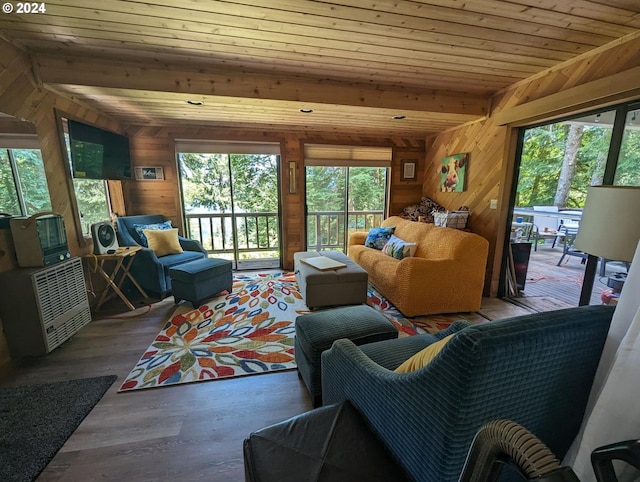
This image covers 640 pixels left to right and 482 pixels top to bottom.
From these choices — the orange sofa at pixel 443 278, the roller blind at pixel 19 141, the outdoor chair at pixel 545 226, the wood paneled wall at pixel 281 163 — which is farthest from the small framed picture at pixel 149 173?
the outdoor chair at pixel 545 226

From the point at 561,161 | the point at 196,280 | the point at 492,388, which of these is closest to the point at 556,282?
the point at 561,161

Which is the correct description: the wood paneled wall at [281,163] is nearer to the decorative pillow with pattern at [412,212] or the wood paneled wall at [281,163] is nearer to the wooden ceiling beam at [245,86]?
the decorative pillow with pattern at [412,212]

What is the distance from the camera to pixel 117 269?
2818mm

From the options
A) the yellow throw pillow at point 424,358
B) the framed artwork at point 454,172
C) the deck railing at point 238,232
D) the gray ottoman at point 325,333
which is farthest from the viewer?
the deck railing at point 238,232

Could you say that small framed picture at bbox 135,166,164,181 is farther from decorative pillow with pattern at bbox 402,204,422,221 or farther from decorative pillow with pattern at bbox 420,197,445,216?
decorative pillow with pattern at bbox 420,197,445,216

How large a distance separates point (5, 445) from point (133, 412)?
56cm

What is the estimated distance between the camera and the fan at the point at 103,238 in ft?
8.88

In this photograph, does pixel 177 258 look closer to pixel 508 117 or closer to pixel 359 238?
pixel 359 238

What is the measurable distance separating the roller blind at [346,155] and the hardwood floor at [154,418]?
335cm

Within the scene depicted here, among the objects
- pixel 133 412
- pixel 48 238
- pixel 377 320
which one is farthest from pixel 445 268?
pixel 48 238

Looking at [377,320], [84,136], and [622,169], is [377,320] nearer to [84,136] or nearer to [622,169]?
[622,169]

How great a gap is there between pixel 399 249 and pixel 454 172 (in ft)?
4.85

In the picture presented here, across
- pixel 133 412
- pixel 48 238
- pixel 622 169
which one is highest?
pixel 622 169

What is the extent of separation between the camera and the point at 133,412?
159cm
